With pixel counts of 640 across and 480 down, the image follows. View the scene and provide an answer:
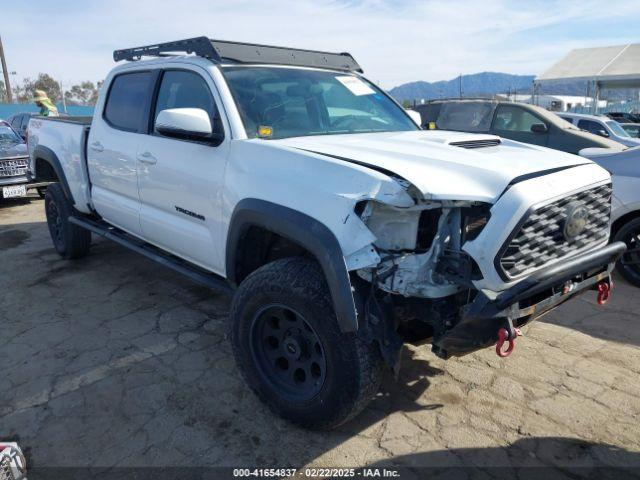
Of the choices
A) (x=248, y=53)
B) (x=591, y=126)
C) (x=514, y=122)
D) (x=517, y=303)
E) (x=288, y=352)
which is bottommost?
(x=288, y=352)

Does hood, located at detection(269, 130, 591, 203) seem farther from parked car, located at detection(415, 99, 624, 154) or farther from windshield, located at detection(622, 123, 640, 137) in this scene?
windshield, located at detection(622, 123, 640, 137)

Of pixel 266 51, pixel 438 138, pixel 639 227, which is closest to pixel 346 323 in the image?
pixel 438 138

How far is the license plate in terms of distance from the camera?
29.6ft

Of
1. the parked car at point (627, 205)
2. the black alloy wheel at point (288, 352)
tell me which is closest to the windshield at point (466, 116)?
the parked car at point (627, 205)

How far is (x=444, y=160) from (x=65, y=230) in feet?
15.1

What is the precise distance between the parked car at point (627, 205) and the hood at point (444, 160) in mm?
2380

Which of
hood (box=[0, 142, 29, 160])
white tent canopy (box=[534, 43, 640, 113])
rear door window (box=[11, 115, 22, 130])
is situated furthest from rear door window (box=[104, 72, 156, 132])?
white tent canopy (box=[534, 43, 640, 113])

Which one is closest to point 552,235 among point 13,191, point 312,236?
point 312,236

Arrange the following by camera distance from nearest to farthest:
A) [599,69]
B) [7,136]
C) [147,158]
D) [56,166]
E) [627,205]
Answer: [147,158]
[627,205]
[56,166]
[7,136]
[599,69]

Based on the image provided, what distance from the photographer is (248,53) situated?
143 inches

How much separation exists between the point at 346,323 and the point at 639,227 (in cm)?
392

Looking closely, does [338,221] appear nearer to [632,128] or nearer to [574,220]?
[574,220]

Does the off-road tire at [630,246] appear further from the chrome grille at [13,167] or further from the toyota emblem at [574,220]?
the chrome grille at [13,167]

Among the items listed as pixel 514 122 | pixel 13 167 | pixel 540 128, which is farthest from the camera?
pixel 13 167
